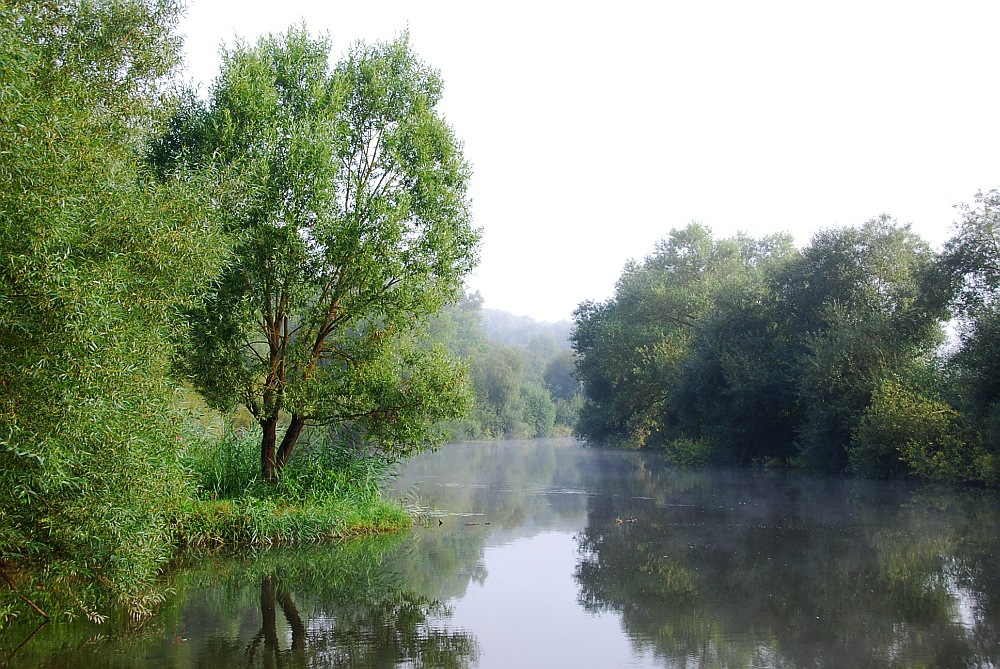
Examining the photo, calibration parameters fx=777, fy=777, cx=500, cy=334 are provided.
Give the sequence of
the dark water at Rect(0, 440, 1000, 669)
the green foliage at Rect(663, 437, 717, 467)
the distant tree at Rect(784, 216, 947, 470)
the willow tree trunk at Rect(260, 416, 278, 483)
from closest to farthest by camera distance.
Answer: the dark water at Rect(0, 440, 1000, 669) → the willow tree trunk at Rect(260, 416, 278, 483) → the distant tree at Rect(784, 216, 947, 470) → the green foliage at Rect(663, 437, 717, 467)

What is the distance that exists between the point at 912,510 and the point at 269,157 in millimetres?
16074

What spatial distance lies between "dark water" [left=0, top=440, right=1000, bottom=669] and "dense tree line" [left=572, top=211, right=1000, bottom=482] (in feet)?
17.4

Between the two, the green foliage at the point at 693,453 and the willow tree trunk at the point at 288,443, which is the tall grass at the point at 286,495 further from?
the green foliage at the point at 693,453

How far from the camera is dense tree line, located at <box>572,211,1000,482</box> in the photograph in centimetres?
2342

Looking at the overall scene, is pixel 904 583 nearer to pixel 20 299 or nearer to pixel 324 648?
pixel 324 648

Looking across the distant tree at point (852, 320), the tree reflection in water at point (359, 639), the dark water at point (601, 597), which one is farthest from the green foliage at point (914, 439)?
the tree reflection in water at point (359, 639)

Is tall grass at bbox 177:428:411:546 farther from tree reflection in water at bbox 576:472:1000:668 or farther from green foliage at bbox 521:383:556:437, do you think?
green foliage at bbox 521:383:556:437

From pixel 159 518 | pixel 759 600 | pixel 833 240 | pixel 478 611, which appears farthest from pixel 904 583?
pixel 833 240

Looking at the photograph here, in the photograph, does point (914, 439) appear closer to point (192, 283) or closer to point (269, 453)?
point (269, 453)

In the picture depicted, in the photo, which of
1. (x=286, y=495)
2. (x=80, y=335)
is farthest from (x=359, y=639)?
(x=286, y=495)

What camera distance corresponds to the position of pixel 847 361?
88.9ft

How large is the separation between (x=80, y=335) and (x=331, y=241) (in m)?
8.20

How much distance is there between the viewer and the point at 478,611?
9.77 metres

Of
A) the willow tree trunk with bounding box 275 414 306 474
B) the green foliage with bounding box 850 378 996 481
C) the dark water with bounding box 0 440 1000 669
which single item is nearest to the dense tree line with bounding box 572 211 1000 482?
the green foliage with bounding box 850 378 996 481
